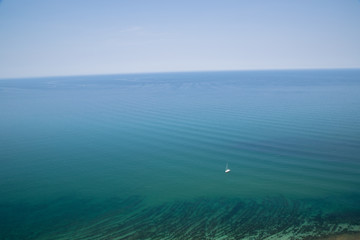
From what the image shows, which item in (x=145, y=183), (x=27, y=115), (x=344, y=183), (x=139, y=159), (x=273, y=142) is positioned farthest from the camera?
(x=27, y=115)

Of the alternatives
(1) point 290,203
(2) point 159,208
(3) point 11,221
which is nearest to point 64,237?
(3) point 11,221

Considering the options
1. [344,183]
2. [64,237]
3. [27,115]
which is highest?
[27,115]

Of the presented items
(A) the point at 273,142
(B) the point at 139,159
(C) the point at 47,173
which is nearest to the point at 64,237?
(C) the point at 47,173

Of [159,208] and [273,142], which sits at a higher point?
[273,142]

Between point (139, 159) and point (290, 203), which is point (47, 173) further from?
point (290, 203)

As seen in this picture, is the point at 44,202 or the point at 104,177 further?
the point at 104,177

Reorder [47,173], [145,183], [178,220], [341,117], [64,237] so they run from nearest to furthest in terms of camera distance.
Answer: [64,237]
[178,220]
[145,183]
[47,173]
[341,117]
